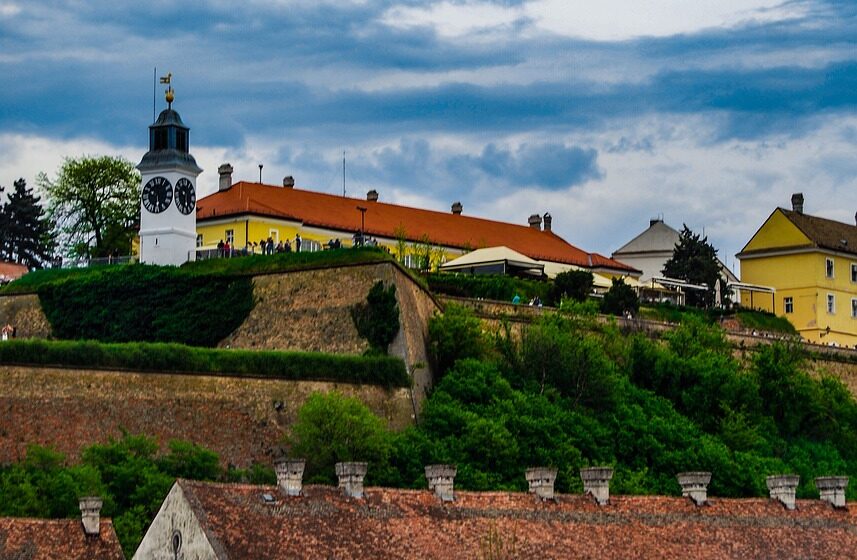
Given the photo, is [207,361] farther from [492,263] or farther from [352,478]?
[492,263]

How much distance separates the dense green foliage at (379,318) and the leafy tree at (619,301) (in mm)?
17893

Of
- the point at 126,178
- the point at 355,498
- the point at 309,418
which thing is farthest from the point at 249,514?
the point at 126,178

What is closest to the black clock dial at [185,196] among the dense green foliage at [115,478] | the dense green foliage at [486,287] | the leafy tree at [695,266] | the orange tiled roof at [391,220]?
the orange tiled roof at [391,220]

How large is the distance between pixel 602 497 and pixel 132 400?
22.4m

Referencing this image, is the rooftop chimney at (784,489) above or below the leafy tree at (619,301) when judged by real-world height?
A: below

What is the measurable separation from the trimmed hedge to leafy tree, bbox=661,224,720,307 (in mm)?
33567

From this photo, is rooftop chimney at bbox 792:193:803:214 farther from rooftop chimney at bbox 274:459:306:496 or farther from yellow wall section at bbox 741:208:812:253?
rooftop chimney at bbox 274:459:306:496

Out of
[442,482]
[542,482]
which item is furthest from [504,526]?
[542,482]

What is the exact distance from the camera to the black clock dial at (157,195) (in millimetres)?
86375

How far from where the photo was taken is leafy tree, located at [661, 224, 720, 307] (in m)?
109

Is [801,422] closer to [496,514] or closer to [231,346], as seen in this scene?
[231,346]

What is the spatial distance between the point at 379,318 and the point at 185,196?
451 inches

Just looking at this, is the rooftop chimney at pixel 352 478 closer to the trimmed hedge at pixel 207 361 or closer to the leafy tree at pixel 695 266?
the trimmed hedge at pixel 207 361

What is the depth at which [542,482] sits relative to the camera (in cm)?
5334
